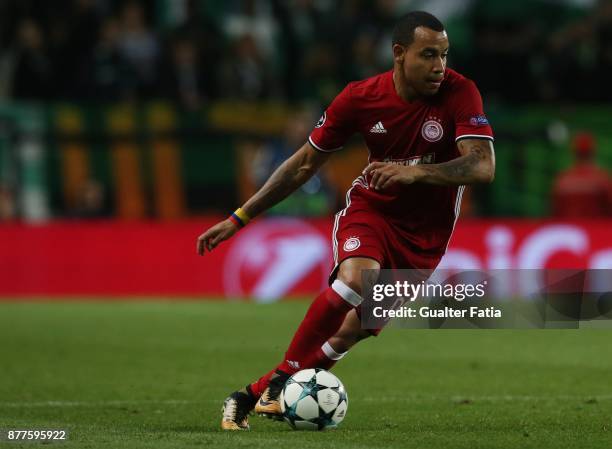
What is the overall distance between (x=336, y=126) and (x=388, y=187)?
1.89 feet

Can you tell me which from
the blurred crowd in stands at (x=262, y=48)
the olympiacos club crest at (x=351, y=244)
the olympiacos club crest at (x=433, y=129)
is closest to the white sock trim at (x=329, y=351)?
the olympiacos club crest at (x=351, y=244)

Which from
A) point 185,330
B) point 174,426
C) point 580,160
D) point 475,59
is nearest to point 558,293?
point 174,426

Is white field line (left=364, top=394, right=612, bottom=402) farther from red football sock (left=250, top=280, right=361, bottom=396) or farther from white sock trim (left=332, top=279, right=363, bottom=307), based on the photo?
white sock trim (left=332, top=279, right=363, bottom=307)

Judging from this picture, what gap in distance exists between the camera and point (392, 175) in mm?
6363

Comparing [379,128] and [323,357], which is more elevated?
[379,128]

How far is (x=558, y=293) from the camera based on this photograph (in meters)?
7.35

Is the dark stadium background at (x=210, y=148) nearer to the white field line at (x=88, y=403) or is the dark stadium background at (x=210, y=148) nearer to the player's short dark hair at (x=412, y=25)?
the white field line at (x=88, y=403)

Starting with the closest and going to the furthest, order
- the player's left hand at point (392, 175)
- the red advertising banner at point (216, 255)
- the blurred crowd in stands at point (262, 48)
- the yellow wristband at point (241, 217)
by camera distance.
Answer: the player's left hand at point (392, 175) < the yellow wristband at point (241, 217) < the red advertising banner at point (216, 255) < the blurred crowd in stands at point (262, 48)

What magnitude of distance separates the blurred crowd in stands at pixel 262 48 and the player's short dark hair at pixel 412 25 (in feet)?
34.3

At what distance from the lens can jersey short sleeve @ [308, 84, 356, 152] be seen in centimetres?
710

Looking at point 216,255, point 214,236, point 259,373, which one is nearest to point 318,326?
point 214,236

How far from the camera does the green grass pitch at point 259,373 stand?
659cm

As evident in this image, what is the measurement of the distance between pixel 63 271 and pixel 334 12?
5.56 meters

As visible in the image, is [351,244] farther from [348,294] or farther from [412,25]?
[412,25]
